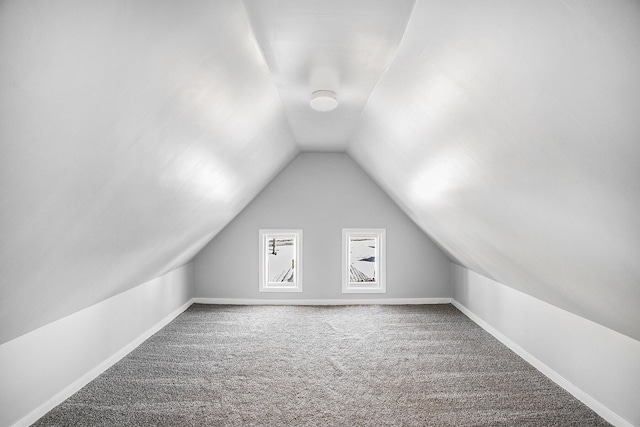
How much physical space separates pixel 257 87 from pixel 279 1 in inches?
33.7

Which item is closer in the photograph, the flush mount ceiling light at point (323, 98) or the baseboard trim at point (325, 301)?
the flush mount ceiling light at point (323, 98)

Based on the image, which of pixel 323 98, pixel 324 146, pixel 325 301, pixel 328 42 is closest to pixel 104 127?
pixel 328 42

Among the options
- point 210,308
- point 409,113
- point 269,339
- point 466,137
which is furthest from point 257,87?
point 210,308

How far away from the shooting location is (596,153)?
1.35 m

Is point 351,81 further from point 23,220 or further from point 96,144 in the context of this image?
point 23,220

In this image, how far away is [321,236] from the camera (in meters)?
5.88

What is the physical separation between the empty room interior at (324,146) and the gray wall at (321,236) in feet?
1.99

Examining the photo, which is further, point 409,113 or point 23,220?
point 409,113

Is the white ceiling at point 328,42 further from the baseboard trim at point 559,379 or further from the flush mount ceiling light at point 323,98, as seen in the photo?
the baseboard trim at point 559,379

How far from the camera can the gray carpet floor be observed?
266cm

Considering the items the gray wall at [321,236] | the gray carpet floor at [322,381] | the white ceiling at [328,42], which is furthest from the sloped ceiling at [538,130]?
the gray wall at [321,236]

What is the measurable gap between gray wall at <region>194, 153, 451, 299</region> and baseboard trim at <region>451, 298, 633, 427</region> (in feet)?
4.37

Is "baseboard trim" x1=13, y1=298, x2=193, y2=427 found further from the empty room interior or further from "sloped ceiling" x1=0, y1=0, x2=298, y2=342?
"sloped ceiling" x1=0, y1=0, x2=298, y2=342

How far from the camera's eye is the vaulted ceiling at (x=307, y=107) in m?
1.16
